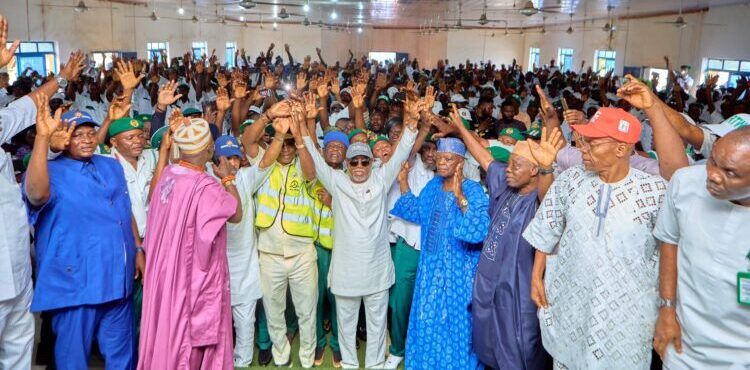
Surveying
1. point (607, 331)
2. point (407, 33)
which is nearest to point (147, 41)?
point (407, 33)

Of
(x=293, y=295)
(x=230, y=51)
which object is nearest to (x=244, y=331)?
(x=293, y=295)

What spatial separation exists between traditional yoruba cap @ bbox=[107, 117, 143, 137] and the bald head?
309 cm

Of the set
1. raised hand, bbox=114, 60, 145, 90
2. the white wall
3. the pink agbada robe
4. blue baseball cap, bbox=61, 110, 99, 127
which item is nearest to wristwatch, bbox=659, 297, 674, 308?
the pink agbada robe

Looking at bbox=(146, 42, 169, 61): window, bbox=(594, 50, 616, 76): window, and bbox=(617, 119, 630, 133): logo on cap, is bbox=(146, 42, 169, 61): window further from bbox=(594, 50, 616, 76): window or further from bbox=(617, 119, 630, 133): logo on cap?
bbox=(617, 119, 630, 133): logo on cap

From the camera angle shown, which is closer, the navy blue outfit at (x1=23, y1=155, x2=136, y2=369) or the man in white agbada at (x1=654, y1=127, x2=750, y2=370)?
the man in white agbada at (x1=654, y1=127, x2=750, y2=370)

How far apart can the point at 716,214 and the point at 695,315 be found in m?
0.39

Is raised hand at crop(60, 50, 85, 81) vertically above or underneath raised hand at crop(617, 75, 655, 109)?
above

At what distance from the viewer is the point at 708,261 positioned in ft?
7.04

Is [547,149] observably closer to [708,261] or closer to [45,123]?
[708,261]

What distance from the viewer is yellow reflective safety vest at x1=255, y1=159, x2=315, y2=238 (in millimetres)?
3682

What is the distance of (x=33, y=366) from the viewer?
3.93m

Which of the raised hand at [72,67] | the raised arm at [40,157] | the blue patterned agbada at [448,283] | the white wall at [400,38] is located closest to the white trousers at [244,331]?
the blue patterned agbada at [448,283]

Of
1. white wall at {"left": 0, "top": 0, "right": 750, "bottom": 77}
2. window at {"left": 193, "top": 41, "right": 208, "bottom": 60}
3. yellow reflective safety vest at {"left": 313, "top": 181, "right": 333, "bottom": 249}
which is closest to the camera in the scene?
yellow reflective safety vest at {"left": 313, "top": 181, "right": 333, "bottom": 249}

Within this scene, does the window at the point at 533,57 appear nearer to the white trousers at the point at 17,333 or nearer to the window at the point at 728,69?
the window at the point at 728,69
